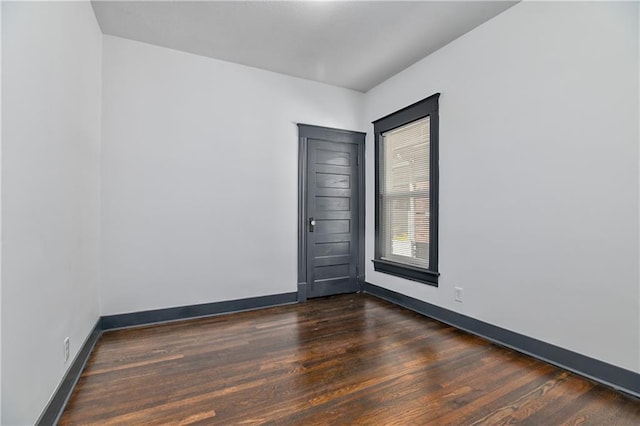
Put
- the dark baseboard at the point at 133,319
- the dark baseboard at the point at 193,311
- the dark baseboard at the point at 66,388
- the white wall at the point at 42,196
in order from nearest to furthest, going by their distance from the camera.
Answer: the white wall at the point at 42,196, the dark baseboard at the point at 66,388, the dark baseboard at the point at 133,319, the dark baseboard at the point at 193,311

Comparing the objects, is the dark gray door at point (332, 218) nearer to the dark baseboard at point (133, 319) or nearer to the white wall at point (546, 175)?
the dark baseboard at point (133, 319)

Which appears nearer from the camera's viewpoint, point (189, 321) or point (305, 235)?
point (189, 321)

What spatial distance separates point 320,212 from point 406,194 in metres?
1.13

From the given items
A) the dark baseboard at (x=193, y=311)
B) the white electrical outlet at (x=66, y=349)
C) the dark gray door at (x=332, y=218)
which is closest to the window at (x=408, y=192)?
the dark gray door at (x=332, y=218)

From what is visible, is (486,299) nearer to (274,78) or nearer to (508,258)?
(508,258)

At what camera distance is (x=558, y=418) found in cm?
174

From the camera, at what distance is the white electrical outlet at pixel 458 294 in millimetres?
3074

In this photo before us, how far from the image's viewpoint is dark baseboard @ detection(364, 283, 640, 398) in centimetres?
200

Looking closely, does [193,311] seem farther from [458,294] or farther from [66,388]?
[458,294]

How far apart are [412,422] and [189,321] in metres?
2.45

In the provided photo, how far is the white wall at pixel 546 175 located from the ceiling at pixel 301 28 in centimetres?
34

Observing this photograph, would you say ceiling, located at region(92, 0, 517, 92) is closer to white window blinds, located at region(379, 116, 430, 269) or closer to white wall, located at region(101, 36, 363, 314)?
white wall, located at region(101, 36, 363, 314)

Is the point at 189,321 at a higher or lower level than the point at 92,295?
lower

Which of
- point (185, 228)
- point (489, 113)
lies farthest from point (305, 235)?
point (489, 113)
